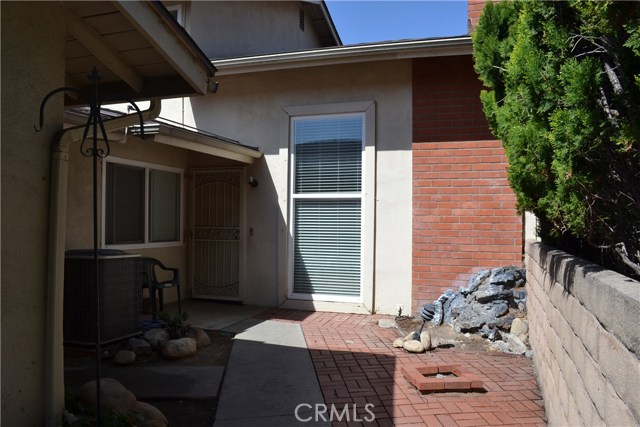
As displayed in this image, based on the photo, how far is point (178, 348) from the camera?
532 centimetres

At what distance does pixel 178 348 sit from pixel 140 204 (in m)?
3.13

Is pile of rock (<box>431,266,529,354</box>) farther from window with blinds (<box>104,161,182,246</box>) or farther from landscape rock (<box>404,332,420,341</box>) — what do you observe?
window with blinds (<box>104,161,182,246</box>)

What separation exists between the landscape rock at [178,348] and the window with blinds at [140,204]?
2363mm

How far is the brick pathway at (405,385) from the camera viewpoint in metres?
3.84

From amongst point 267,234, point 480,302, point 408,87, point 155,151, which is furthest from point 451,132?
point 155,151

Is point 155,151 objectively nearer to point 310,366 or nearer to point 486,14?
point 310,366

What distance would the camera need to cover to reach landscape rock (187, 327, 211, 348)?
5.77 meters

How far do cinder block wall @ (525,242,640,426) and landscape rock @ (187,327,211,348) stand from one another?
385 centimetres

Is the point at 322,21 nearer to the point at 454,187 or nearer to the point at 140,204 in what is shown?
the point at 454,187

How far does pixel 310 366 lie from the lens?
16.7 feet

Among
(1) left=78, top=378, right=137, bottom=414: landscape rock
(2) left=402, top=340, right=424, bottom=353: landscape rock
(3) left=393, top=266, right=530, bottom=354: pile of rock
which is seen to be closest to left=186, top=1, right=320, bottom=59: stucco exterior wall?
(3) left=393, top=266, right=530, bottom=354: pile of rock

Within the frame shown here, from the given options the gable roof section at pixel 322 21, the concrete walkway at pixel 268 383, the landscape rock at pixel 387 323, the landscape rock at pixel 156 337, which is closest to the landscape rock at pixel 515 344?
the landscape rock at pixel 387 323
